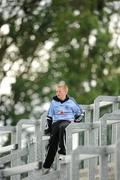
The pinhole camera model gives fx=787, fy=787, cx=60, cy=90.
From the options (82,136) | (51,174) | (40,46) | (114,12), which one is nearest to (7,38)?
(40,46)

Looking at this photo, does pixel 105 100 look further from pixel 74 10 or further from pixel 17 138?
pixel 74 10

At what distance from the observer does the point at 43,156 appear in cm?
1020

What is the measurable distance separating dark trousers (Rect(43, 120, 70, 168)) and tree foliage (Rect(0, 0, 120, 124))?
18.2 metres

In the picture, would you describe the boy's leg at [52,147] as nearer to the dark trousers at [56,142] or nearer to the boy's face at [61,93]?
the dark trousers at [56,142]

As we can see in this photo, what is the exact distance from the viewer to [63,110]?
992cm

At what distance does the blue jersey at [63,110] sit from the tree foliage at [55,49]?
58.7 ft

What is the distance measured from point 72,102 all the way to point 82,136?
179 cm

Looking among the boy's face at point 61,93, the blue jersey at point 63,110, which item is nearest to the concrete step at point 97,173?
the blue jersey at point 63,110

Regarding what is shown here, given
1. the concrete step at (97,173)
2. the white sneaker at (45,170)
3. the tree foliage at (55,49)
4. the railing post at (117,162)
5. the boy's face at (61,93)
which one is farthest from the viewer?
the tree foliage at (55,49)

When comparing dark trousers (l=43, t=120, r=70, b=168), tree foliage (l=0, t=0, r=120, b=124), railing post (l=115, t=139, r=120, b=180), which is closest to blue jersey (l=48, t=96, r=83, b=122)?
dark trousers (l=43, t=120, r=70, b=168)

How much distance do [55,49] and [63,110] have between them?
19378 mm

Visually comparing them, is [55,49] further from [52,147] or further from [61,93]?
[52,147]

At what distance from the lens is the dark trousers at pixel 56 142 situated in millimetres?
9531

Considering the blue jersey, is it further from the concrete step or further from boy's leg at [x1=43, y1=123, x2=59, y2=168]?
the concrete step
